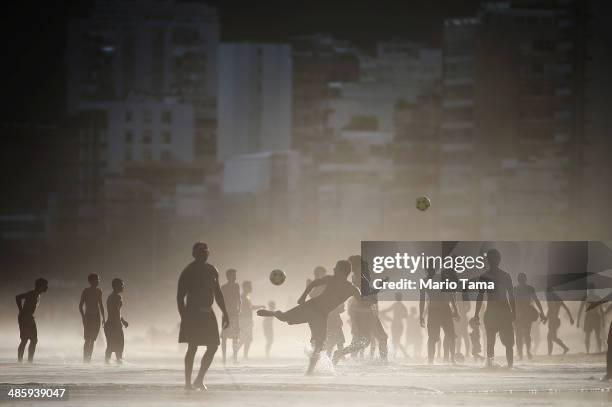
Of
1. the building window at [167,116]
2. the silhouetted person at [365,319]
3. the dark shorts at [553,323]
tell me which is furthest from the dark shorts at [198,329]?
the building window at [167,116]

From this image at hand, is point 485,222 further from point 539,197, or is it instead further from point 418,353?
point 418,353

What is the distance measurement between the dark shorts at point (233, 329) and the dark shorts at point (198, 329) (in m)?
8.19

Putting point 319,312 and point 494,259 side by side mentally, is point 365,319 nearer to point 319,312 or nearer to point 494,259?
point 494,259

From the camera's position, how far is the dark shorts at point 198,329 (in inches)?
553

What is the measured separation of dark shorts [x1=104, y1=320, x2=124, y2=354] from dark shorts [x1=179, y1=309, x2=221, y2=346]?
273 inches

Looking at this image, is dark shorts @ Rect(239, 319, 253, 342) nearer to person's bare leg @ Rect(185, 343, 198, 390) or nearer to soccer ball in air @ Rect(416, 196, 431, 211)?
person's bare leg @ Rect(185, 343, 198, 390)

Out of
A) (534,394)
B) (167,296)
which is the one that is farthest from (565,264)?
(534,394)

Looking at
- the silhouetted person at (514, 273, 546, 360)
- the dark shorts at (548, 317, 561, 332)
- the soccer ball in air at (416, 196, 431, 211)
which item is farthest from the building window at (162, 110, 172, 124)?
the silhouetted person at (514, 273, 546, 360)

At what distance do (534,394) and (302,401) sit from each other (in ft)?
9.21

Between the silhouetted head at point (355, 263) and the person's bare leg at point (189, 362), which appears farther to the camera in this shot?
the silhouetted head at point (355, 263)

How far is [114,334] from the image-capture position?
2098 cm

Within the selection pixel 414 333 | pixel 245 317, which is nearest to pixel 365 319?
pixel 245 317

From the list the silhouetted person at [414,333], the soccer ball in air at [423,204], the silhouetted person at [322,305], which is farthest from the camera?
the soccer ball in air at [423,204]

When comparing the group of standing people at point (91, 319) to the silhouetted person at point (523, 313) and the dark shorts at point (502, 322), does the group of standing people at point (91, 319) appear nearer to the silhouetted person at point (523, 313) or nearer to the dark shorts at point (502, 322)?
the dark shorts at point (502, 322)
